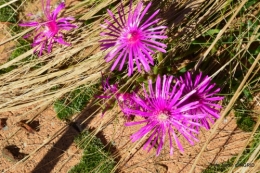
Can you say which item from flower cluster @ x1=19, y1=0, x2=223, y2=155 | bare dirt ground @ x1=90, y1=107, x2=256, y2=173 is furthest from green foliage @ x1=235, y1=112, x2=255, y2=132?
flower cluster @ x1=19, y1=0, x2=223, y2=155

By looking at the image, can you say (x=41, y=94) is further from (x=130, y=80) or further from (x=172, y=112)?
(x=172, y=112)

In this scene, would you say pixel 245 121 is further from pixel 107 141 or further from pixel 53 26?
pixel 53 26

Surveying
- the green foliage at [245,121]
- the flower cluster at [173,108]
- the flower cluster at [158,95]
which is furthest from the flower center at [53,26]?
the green foliage at [245,121]

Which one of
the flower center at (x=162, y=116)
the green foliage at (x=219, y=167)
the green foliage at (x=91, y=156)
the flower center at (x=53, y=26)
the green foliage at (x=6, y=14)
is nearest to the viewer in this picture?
the flower center at (x=162, y=116)

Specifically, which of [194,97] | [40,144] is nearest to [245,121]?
[194,97]

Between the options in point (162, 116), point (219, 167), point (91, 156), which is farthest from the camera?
point (91, 156)

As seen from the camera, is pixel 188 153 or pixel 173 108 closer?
pixel 173 108

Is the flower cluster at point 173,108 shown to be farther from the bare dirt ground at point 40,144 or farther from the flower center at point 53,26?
the bare dirt ground at point 40,144

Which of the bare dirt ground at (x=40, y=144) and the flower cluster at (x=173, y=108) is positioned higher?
the flower cluster at (x=173, y=108)

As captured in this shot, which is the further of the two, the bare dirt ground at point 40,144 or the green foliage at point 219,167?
the bare dirt ground at point 40,144
